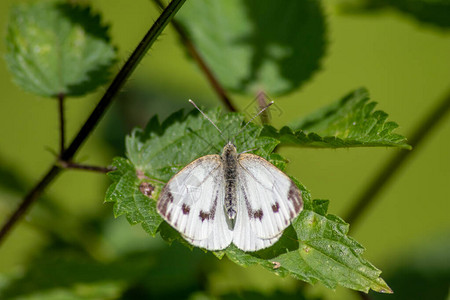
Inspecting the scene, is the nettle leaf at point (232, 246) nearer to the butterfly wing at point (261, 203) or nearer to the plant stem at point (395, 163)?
the butterfly wing at point (261, 203)

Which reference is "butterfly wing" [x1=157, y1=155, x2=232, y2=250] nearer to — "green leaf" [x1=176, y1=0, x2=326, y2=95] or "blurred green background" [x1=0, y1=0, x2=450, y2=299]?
"green leaf" [x1=176, y1=0, x2=326, y2=95]

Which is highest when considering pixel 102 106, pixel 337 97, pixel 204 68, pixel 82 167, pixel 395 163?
pixel 337 97

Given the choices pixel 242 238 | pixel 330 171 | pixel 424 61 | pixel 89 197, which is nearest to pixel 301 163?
pixel 330 171

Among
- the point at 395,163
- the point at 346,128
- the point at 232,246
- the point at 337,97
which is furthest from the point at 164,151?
the point at 337,97

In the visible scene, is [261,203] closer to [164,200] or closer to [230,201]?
[230,201]

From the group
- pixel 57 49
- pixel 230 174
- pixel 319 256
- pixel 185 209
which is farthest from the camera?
pixel 57 49

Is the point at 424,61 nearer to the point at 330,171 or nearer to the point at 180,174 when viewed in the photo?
the point at 330,171
